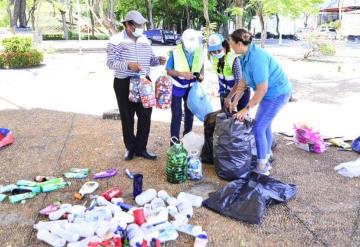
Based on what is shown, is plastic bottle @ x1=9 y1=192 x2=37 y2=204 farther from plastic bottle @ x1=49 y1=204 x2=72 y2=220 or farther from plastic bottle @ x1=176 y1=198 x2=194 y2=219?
plastic bottle @ x1=176 y1=198 x2=194 y2=219

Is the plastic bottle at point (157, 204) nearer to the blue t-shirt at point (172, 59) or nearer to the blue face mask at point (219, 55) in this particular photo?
the blue t-shirt at point (172, 59)

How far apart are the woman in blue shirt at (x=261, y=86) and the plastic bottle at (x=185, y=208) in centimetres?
108

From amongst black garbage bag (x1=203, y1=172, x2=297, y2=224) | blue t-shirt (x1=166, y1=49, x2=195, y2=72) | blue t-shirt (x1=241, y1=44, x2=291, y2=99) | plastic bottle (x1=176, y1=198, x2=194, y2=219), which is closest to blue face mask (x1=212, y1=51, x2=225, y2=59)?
blue t-shirt (x1=166, y1=49, x2=195, y2=72)

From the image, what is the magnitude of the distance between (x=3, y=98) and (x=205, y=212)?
25.5 feet

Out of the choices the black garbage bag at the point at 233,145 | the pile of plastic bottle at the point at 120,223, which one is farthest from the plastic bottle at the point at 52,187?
the black garbage bag at the point at 233,145

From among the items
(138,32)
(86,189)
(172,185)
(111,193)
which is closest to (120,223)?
(111,193)

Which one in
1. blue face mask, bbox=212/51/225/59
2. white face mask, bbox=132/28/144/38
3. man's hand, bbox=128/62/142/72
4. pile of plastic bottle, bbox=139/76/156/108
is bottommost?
pile of plastic bottle, bbox=139/76/156/108

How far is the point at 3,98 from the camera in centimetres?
1002

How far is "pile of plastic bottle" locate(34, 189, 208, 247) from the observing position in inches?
124

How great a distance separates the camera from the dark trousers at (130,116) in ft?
15.8

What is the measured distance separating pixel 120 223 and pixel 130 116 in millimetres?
1925

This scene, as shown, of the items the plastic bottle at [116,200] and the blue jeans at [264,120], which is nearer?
the plastic bottle at [116,200]

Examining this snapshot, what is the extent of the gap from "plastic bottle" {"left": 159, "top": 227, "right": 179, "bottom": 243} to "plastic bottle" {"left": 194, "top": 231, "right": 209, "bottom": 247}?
0.18 meters

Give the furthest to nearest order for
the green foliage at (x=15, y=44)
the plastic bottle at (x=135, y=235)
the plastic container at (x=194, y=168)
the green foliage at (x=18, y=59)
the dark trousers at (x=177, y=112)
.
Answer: the green foliage at (x=15, y=44)
the green foliage at (x=18, y=59)
the dark trousers at (x=177, y=112)
the plastic container at (x=194, y=168)
the plastic bottle at (x=135, y=235)
